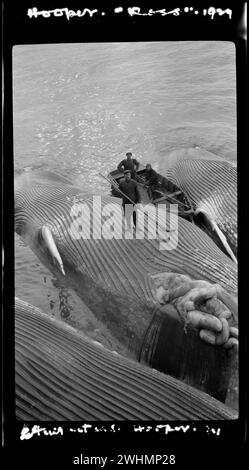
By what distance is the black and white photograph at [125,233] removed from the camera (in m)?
1.20

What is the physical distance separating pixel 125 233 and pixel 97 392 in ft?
1.26

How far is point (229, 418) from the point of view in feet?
3.94

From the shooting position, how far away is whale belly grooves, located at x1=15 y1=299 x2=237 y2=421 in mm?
1190

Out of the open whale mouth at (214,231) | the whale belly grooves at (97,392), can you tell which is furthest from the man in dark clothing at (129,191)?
the whale belly grooves at (97,392)

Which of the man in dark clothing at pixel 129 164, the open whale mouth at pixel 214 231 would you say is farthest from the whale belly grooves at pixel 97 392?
the man in dark clothing at pixel 129 164

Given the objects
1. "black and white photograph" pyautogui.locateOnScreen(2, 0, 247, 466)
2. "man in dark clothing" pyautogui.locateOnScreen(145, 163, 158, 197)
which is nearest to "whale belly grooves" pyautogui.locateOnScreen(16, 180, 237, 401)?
"black and white photograph" pyautogui.locateOnScreen(2, 0, 247, 466)

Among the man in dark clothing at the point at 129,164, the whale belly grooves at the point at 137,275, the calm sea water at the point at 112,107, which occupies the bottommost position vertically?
the whale belly grooves at the point at 137,275

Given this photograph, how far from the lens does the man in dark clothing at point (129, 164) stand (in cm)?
128

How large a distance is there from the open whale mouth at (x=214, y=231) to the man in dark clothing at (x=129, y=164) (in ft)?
0.61

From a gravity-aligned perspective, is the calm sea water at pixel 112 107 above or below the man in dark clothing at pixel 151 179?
above

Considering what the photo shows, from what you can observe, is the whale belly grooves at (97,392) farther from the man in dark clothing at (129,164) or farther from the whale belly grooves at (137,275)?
the man in dark clothing at (129,164)

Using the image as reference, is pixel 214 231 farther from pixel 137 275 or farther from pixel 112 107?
pixel 112 107

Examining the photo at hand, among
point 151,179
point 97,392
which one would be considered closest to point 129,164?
point 151,179

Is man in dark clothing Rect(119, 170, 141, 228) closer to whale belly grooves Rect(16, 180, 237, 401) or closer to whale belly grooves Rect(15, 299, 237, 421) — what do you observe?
whale belly grooves Rect(16, 180, 237, 401)
